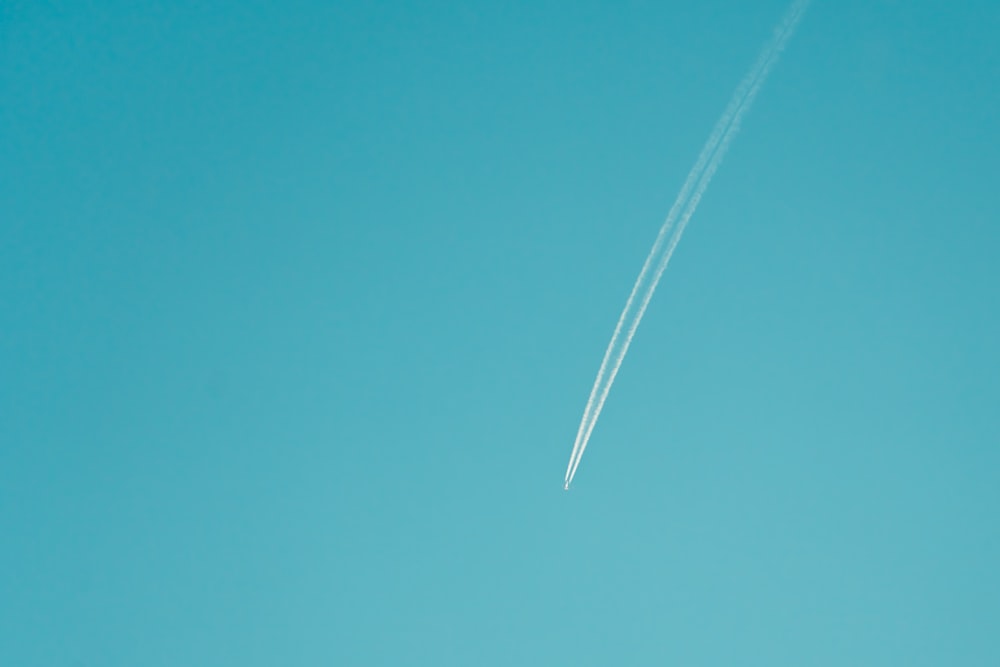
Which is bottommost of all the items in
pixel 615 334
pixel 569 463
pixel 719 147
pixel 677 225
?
pixel 569 463

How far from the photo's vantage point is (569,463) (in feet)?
25.1

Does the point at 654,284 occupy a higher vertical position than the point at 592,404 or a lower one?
higher

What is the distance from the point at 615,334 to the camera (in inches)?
301

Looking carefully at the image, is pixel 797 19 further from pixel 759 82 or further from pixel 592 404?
pixel 592 404

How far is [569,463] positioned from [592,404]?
500mm

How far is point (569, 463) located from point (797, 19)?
12.6 ft

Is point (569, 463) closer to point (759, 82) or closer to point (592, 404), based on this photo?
point (592, 404)

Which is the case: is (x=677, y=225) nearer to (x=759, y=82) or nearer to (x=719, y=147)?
(x=719, y=147)

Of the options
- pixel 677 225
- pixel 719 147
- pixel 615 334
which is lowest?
pixel 615 334

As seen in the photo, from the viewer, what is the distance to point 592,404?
25.1ft

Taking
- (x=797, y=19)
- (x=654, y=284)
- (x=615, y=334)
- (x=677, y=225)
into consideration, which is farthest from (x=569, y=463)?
(x=797, y=19)

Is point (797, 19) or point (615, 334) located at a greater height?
point (797, 19)

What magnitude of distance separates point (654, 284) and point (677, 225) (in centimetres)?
50

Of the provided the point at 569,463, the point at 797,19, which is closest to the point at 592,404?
the point at 569,463
